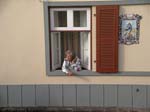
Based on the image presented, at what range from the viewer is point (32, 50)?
7273 millimetres

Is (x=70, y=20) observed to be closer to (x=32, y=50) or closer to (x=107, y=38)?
(x=107, y=38)

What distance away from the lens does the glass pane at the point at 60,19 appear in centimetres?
728

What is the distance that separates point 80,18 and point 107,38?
0.73m

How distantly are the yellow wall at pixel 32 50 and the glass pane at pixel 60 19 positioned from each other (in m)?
0.32

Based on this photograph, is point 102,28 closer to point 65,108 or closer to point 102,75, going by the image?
point 102,75

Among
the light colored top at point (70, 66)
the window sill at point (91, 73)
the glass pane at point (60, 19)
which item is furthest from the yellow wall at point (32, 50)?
the glass pane at point (60, 19)

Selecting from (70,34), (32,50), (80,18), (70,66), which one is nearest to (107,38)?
(80,18)

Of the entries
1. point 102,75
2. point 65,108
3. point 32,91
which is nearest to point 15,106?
point 32,91

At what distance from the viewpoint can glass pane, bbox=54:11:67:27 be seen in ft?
23.9

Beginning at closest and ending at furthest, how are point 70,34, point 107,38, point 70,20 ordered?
point 107,38
point 70,20
point 70,34

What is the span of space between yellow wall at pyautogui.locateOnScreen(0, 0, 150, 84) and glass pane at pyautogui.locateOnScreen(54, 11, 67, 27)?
1.03ft

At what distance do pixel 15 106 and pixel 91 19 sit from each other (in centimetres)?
251

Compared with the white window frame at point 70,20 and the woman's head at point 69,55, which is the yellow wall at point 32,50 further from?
the woman's head at point 69,55

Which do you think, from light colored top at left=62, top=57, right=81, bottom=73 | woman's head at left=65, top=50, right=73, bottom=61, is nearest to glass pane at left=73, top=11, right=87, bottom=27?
woman's head at left=65, top=50, right=73, bottom=61
